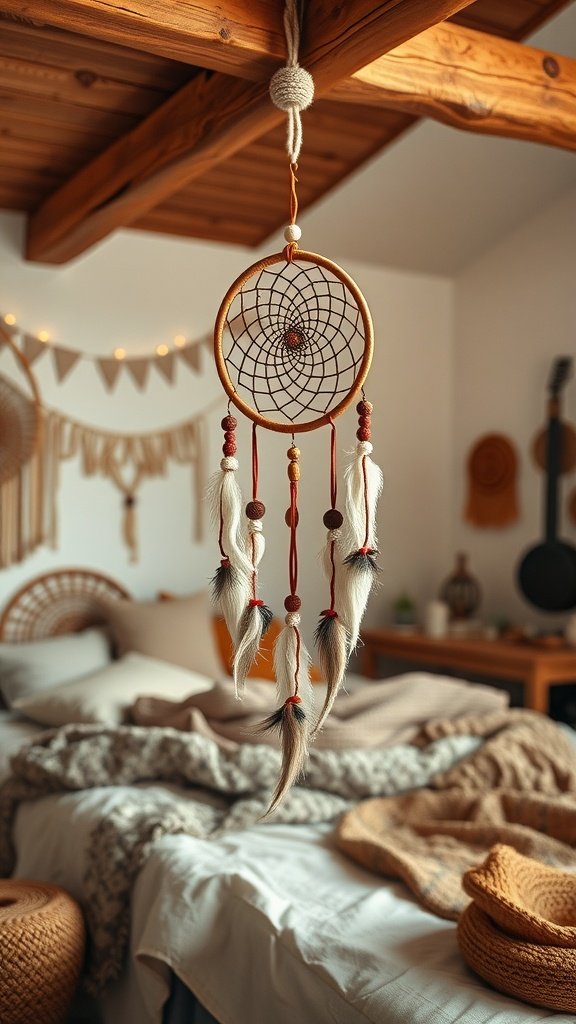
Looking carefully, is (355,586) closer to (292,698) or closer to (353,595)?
(353,595)

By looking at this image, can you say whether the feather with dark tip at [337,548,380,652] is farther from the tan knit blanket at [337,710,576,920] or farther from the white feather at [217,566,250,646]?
the tan knit blanket at [337,710,576,920]

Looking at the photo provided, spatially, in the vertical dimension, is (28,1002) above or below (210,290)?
below

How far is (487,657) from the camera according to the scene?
13.1 feet

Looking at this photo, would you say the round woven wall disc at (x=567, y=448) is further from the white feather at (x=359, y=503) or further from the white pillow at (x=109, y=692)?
the white feather at (x=359, y=503)

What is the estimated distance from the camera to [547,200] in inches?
173

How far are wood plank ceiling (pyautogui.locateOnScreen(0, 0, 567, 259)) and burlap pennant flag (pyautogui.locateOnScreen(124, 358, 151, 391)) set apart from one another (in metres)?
0.54

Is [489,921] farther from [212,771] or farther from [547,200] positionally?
[547,200]

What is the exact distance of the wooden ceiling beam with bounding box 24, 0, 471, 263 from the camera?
189 cm

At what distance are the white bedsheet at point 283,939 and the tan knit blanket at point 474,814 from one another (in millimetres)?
57

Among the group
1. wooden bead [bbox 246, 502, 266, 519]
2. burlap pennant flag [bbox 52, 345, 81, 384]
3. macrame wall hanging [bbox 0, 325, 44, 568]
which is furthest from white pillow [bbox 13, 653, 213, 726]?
wooden bead [bbox 246, 502, 266, 519]

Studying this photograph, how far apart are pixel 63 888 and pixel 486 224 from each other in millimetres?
3315

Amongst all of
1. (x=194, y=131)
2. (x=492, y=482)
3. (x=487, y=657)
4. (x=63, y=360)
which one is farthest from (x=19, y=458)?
(x=492, y=482)

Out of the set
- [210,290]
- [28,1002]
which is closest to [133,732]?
[28,1002]

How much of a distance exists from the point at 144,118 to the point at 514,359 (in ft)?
7.02
